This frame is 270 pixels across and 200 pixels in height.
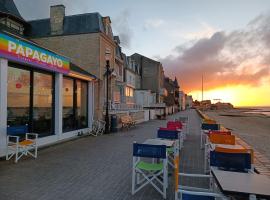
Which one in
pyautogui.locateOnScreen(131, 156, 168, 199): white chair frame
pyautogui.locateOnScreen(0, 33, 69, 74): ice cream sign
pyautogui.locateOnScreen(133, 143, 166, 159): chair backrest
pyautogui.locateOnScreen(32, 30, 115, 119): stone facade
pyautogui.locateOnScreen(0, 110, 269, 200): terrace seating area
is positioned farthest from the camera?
pyautogui.locateOnScreen(32, 30, 115, 119): stone facade

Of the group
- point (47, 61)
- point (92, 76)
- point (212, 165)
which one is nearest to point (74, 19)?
point (92, 76)

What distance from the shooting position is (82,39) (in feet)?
56.1

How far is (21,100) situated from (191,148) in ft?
25.4

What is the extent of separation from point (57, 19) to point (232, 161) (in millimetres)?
18126

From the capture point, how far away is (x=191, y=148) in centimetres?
1028

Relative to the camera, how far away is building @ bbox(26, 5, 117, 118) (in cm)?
1661

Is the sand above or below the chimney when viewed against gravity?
below

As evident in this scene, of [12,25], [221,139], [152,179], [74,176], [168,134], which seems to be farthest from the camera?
[12,25]

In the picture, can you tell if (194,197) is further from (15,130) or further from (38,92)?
(38,92)

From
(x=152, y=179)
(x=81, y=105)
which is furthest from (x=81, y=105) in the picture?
(x=152, y=179)

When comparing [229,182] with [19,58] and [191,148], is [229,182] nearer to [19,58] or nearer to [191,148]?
[191,148]

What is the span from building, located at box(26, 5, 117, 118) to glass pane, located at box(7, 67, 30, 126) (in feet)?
21.3

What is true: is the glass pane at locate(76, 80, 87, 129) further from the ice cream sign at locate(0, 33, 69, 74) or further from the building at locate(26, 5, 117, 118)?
the ice cream sign at locate(0, 33, 69, 74)

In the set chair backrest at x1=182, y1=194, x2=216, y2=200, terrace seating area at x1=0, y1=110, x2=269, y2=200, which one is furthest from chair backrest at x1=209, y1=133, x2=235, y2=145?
chair backrest at x1=182, y1=194, x2=216, y2=200
